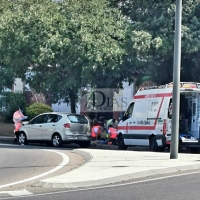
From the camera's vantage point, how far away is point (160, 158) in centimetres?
1864

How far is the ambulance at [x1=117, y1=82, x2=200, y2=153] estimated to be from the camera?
23359 mm

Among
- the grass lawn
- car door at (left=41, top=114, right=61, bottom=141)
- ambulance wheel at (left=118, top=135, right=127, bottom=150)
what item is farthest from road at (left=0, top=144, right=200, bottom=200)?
the grass lawn

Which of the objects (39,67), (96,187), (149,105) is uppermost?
(39,67)

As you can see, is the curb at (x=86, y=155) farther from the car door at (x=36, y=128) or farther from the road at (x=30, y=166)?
the car door at (x=36, y=128)

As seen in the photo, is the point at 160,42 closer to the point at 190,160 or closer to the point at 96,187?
the point at 190,160

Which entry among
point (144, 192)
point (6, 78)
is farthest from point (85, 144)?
point (144, 192)

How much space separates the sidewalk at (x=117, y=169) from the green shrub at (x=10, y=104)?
21.2 m

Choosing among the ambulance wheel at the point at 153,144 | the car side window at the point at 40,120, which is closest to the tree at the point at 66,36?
the car side window at the point at 40,120

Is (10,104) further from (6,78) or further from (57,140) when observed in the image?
A: (57,140)

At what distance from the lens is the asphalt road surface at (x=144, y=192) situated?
11820 millimetres

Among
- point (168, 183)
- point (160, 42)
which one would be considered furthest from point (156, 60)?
point (168, 183)

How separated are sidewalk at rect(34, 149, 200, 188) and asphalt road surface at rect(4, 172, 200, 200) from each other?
68 cm

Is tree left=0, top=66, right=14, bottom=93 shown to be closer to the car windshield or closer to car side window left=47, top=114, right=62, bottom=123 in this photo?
car side window left=47, top=114, right=62, bottom=123

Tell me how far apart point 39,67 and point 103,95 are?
4153 mm
